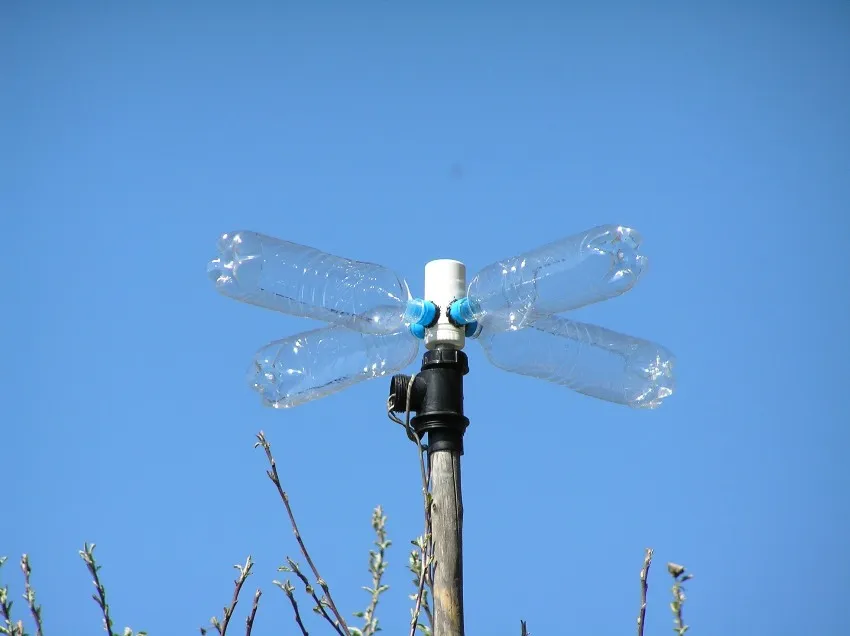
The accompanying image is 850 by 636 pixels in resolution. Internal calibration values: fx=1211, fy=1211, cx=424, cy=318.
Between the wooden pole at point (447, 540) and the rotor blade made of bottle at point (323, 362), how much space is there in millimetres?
435

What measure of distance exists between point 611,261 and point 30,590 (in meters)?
2.04

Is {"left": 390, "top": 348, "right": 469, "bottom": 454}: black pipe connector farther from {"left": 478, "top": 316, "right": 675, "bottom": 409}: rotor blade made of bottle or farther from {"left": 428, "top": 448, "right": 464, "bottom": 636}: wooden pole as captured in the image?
{"left": 478, "top": 316, "right": 675, "bottom": 409}: rotor blade made of bottle

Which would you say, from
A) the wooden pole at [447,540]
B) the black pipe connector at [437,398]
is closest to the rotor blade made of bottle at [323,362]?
the black pipe connector at [437,398]

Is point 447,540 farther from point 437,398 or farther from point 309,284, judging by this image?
Result: point 309,284

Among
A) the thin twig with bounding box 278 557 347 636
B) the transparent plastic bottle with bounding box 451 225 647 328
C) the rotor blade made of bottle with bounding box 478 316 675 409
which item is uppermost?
the transparent plastic bottle with bounding box 451 225 647 328

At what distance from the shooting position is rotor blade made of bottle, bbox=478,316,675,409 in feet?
13.5

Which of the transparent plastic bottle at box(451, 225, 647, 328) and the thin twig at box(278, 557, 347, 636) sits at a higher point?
the transparent plastic bottle at box(451, 225, 647, 328)

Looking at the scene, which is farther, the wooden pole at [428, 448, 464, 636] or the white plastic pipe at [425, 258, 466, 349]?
the white plastic pipe at [425, 258, 466, 349]

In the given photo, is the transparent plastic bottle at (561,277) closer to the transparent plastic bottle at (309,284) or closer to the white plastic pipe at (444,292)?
the white plastic pipe at (444,292)

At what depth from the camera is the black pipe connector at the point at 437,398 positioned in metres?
3.91

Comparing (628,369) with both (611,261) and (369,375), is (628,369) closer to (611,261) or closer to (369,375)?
(611,261)

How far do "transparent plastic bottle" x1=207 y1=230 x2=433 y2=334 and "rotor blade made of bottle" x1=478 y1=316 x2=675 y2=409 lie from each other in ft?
1.02

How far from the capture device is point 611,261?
397 centimetres

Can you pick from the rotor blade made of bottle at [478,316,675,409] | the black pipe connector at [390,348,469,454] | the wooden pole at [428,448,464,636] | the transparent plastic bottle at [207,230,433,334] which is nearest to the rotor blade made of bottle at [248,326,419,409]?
the transparent plastic bottle at [207,230,433,334]
